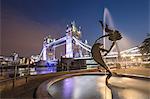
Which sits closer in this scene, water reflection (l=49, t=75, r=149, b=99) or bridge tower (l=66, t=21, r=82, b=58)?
water reflection (l=49, t=75, r=149, b=99)

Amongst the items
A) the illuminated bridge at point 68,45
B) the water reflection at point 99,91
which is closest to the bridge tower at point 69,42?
the illuminated bridge at point 68,45

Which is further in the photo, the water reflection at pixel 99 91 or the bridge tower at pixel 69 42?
the bridge tower at pixel 69 42

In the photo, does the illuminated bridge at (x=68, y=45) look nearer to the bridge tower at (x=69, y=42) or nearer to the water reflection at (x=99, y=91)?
the bridge tower at (x=69, y=42)

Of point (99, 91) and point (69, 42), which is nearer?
point (99, 91)

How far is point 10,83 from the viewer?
4.32 m

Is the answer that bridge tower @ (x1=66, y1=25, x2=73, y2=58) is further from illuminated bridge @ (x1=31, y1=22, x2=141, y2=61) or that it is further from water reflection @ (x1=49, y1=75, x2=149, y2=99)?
water reflection @ (x1=49, y1=75, x2=149, y2=99)

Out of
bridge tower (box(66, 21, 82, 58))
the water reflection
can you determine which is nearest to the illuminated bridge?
bridge tower (box(66, 21, 82, 58))

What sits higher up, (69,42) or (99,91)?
(69,42)

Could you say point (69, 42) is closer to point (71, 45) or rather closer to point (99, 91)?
point (71, 45)

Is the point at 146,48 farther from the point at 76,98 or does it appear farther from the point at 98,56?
the point at 76,98

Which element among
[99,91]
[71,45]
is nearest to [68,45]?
[71,45]

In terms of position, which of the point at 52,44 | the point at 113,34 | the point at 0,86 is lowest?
the point at 0,86

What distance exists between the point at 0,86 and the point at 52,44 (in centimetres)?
3413

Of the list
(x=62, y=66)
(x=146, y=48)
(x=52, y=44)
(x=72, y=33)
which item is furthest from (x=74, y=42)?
(x=62, y=66)
